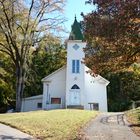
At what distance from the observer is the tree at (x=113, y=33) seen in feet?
51.6

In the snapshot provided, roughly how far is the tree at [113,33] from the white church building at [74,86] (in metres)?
23.5

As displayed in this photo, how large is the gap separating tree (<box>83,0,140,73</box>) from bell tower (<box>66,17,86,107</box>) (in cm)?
2336

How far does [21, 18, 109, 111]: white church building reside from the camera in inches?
1692

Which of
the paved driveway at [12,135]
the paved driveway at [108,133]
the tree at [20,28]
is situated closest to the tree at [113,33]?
the paved driveway at [108,133]

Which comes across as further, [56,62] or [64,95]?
[56,62]

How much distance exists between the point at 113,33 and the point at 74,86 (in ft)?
88.4

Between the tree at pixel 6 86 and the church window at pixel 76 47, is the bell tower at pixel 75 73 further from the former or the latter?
the tree at pixel 6 86

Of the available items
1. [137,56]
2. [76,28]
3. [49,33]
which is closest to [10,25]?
[49,33]

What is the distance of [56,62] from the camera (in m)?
58.4

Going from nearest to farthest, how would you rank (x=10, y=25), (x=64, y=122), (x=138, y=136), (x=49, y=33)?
(x=138, y=136), (x=64, y=122), (x=10, y=25), (x=49, y=33)

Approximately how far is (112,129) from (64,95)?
25.8 metres

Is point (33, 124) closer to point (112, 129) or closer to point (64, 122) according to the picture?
point (64, 122)

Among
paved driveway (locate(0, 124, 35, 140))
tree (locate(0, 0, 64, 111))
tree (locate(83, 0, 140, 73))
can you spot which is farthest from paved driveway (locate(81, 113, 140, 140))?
tree (locate(0, 0, 64, 111))

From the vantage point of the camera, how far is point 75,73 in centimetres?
4338
